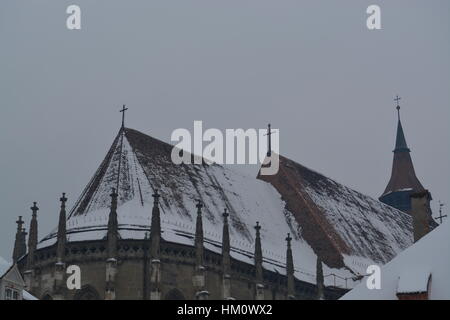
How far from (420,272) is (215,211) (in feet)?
81.7

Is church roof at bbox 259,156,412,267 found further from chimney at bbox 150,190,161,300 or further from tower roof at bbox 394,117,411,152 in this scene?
tower roof at bbox 394,117,411,152

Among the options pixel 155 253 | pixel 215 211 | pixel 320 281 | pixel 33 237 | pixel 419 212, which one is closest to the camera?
pixel 419 212

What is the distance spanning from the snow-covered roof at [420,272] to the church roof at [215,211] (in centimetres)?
1770

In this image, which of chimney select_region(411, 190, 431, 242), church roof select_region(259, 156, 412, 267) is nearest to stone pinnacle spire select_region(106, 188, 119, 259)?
chimney select_region(411, 190, 431, 242)

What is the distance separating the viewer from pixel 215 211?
163ft

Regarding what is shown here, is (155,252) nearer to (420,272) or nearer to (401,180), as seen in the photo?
(420,272)

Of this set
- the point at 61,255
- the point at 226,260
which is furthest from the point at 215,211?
the point at 61,255

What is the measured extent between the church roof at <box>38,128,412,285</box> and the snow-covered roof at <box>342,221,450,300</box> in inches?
697

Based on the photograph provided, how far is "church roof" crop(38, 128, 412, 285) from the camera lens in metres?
44.4

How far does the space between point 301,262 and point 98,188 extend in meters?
13.4

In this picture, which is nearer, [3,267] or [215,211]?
[3,267]

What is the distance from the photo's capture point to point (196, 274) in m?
42.8
